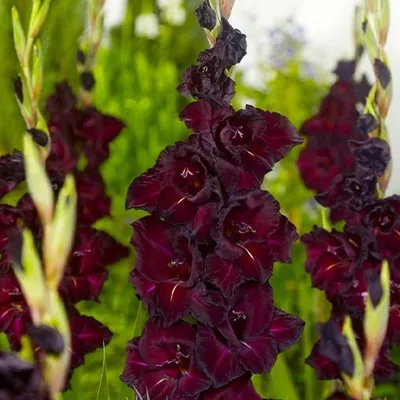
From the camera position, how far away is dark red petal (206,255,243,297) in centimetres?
66

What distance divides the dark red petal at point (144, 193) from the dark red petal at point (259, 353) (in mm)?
123

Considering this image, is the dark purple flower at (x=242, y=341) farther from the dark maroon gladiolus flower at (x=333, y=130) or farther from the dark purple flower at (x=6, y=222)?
the dark maroon gladiolus flower at (x=333, y=130)

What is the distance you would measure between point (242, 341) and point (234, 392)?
4 centimetres

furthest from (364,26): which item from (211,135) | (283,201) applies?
(283,201)

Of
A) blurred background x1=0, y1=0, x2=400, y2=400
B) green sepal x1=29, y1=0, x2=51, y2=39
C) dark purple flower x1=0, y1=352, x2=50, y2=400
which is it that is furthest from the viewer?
blurred background x1=0, y1=0, x2=400, y2=400

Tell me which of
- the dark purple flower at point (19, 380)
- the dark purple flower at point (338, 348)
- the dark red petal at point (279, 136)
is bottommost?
the dark purple flower at point (338, 348)

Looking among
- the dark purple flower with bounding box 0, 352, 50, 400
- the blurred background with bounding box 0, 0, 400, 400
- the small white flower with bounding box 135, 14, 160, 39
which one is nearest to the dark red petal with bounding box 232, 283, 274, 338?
the dark purple flower with bounding box 0, 352, 50, 400

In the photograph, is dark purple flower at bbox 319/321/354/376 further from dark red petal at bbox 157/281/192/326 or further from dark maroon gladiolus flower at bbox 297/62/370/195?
dark maroon gladiolus flower at bbox 297/62/370/195

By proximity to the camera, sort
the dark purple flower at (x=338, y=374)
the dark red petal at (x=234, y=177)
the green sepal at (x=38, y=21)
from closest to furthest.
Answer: the dark red petal at (x=234, y=177) < the green sepal at (x=38, y=21) < the dark purple flower at (x=338, y=374)

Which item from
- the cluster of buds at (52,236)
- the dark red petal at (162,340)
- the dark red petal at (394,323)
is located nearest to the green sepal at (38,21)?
the cluster of buds at (52,236)

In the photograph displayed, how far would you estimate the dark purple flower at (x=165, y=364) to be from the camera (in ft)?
2.24

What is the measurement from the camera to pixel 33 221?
2.87ft

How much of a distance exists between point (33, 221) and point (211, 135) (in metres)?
0.27

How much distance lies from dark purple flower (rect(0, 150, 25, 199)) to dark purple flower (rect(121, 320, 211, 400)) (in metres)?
0.27
